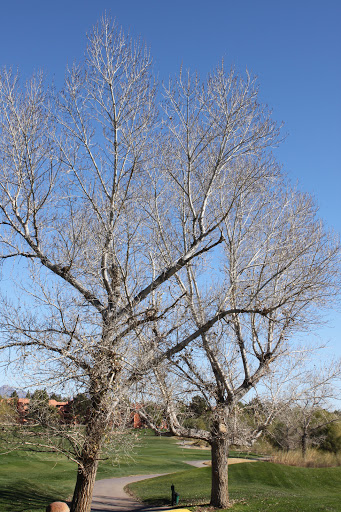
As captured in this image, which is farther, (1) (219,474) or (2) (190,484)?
(2) (190,484)

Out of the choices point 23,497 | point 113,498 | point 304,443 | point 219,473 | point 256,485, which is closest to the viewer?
point 219,473

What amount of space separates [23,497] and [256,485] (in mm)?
11353

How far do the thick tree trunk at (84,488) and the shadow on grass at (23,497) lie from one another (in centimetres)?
689

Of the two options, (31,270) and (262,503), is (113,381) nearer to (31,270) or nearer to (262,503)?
(31,270)

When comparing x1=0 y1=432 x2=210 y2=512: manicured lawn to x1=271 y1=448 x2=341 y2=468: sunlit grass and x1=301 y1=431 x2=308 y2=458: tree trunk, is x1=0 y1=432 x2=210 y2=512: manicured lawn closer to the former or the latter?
x1=271 y1=448 x2=341 y2=468: sunlit grass

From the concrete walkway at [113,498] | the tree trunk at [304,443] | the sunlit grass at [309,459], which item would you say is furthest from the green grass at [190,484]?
the tree trunk at [304,443]

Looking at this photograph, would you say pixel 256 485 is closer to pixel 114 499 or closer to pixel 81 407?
pixel 114 499

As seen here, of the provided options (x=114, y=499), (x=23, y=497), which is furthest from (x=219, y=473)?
(x=23, y=497)

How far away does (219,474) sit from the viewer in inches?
537

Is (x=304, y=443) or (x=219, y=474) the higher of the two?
(x=304, y=443)

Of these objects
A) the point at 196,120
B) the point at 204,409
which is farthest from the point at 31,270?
the point at 204,409

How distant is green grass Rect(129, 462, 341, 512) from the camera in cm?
1711

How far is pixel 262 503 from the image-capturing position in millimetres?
14586

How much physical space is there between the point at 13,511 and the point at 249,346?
366 inches
